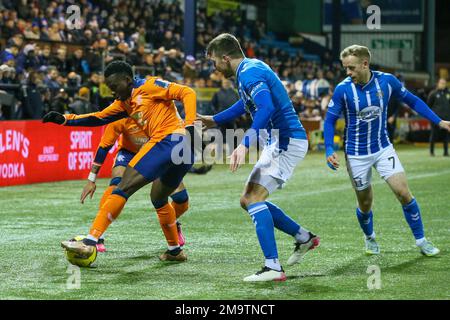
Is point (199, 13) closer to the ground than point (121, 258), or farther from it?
farther from it

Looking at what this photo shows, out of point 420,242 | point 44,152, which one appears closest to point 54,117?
point 420,242

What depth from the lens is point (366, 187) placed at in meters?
9.57

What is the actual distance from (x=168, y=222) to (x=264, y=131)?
158 cm

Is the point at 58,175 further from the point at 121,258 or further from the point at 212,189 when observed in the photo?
the point at 121,258

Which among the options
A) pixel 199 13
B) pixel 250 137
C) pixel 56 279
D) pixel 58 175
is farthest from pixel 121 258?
pixel 199 13

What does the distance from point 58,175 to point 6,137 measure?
74.8 inches

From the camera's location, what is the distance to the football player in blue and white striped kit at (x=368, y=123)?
9.29m

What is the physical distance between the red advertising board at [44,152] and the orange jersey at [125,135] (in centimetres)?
722

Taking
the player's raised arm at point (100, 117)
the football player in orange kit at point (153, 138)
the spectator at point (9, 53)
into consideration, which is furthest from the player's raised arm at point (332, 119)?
the spectator at point (9, 53)

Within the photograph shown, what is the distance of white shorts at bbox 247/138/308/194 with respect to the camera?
8141mm

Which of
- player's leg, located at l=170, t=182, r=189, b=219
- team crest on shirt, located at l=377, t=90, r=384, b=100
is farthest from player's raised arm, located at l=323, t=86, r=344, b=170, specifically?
player's leg, located at l=170, t=182, r=189, b=219

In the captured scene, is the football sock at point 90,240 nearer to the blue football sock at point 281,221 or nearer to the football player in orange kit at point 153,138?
the football player in orange kit at point 153,138

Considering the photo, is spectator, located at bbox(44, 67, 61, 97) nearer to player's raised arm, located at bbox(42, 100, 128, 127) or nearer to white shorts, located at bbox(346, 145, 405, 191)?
player's raised arm, located at bbox(42, 100, 128, 127)
